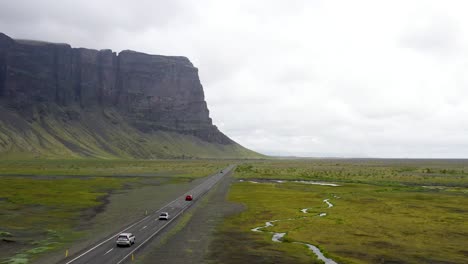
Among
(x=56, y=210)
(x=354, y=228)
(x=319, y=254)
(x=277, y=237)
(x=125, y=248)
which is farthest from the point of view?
(x=56, y=210)

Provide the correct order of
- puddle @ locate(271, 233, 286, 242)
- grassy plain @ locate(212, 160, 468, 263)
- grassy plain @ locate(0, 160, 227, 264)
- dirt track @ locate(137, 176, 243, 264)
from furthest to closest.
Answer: puddle @ locate(271, 233, 286, 242)
grassy plain @ locate(0, 160, 227, 264)
grassy plain @ locate(212, 160, 468, 263)
dirt track @ locate(137, 176, 243, 264)

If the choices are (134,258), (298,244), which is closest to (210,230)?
(298,244)

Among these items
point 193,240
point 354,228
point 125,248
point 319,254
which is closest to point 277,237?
point 319,254

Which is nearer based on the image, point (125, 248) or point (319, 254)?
point (125, 248)

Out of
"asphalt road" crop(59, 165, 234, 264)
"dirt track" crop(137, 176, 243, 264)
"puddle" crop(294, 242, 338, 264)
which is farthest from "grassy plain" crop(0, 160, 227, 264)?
"puddle" crop(294, 242, 338, 264)

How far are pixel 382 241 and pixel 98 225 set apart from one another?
41387mm

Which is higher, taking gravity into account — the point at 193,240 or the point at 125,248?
the point at 125,248

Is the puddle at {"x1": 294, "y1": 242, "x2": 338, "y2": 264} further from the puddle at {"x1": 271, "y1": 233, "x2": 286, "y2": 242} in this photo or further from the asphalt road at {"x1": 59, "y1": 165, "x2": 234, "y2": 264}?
the asphalt road at {"x1": 59, "y1": 165, "x2": 234, "y2": 264}

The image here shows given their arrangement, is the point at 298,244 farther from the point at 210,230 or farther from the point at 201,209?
the point at 201,209

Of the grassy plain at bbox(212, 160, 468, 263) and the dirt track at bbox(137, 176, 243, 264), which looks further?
the grassy plain at bbox(212, 160, 468, 263)

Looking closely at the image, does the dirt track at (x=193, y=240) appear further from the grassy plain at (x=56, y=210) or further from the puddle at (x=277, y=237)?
the grassy plain at (x=56, y=210)

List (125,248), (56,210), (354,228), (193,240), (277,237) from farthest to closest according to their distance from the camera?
1. (56,210)
2. (354,228)
3. (277,237)
4. (193,240)
5. (125,248)

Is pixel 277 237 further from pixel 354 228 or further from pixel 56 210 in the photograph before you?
pixel 56 210

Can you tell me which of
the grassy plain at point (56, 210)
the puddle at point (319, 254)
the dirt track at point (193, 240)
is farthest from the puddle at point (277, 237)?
the grassy plain at point (56, 210)
